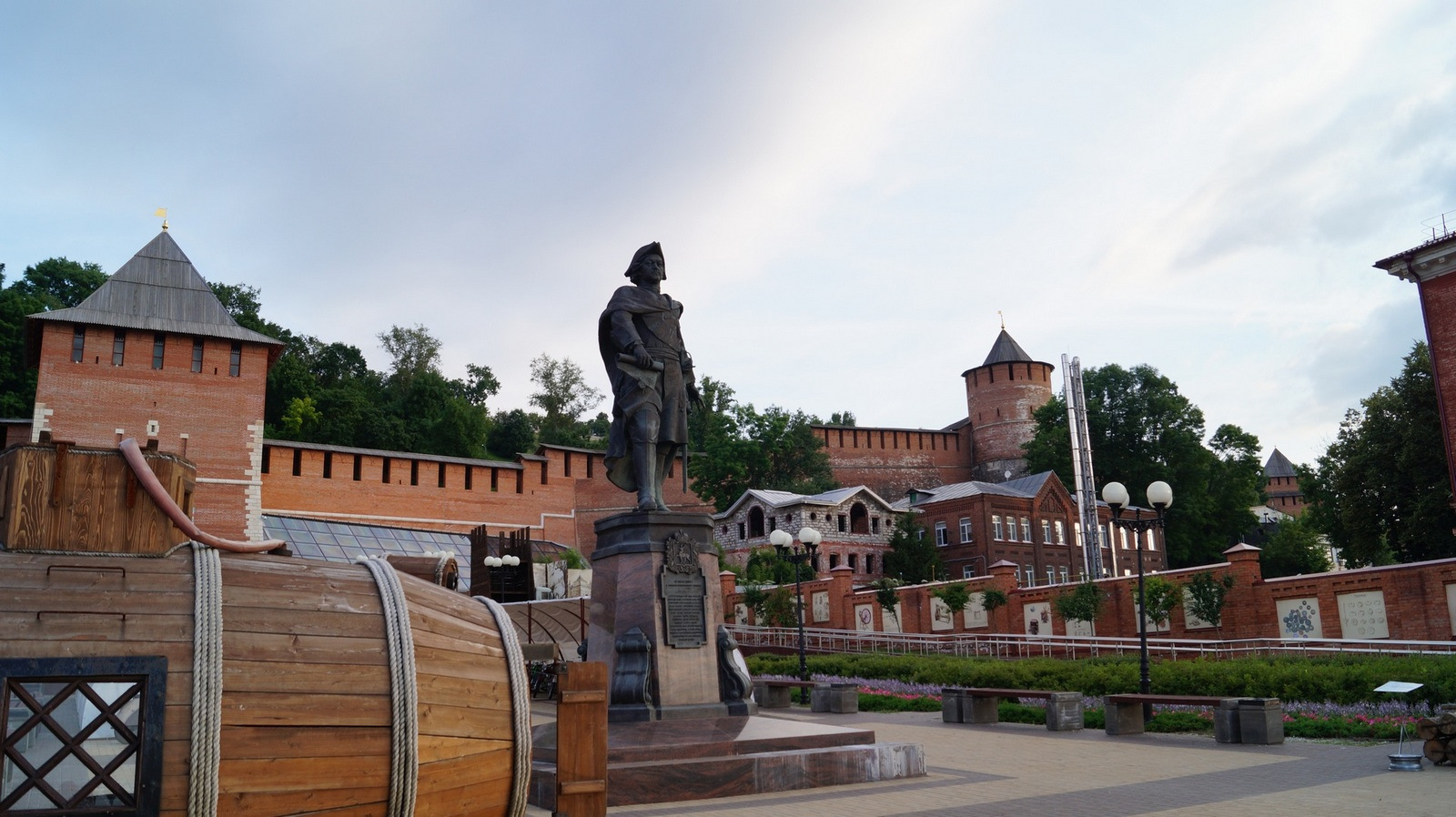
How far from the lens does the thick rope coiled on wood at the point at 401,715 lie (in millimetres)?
3326

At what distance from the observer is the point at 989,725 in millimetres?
13812

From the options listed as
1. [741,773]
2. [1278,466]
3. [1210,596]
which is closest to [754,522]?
[1210,596]

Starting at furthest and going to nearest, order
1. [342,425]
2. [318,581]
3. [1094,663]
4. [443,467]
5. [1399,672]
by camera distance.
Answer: [342,425], [443,467], [1094,663], [1399,672], [318,581]

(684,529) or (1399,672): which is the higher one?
(684,529)

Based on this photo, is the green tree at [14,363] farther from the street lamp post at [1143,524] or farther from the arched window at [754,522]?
the street lamp post at [1143,524]

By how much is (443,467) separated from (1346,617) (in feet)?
102

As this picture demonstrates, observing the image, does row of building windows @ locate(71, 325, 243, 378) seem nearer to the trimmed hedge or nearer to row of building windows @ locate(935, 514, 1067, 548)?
the trimmed hedge

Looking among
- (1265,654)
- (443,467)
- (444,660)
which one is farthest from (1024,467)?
(444,660)

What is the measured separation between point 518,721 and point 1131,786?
6120mm

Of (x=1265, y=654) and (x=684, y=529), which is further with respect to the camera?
(x=1265, y=654)

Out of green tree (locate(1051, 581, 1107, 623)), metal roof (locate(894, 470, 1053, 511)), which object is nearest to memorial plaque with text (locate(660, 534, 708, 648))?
green tree (locate(1051, 581, 1107, 623))

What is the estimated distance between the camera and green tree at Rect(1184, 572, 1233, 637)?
2162 cm

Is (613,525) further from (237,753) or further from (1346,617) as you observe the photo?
(1346,617)

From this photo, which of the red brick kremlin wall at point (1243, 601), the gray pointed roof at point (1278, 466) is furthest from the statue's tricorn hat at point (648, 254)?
the gray pointed roof at point (1278, 466)
